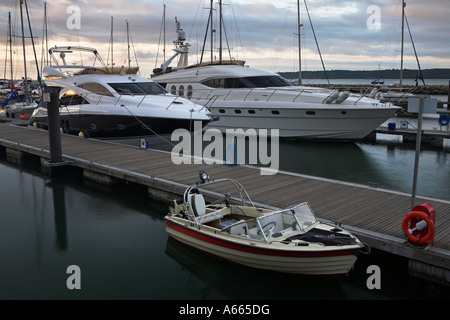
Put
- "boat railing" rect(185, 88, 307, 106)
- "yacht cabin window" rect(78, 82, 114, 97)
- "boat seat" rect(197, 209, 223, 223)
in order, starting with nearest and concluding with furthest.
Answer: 1. "boat seat" rect(197, 209, 223, 223)
2. "yacht cabin window" rect(78, 82, 114, 97)
3. "boat railing" rect(185, 88, 307, 106)

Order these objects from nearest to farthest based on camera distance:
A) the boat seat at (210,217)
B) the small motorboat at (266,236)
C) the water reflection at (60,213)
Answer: the small motorboat at (266,236) → the boat seat at (210,217) → the water reflection at (60,213)

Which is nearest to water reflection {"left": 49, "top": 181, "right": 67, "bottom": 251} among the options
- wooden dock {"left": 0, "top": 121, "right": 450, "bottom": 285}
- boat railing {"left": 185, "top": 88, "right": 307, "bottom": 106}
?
wooden dock {"left": 0, "top": 121, "right": 450, "bottom": 285}

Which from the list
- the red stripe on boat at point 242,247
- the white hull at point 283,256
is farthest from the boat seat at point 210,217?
the white hull at point 283,256

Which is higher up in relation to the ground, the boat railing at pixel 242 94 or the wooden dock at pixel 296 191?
the boat railing at pixel 242 94

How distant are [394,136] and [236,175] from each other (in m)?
15.9

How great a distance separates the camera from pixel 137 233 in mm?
8859

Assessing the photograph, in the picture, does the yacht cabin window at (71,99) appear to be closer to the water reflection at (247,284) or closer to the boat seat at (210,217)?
the boat seat at (210,217)

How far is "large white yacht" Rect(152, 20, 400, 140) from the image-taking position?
1869 centimetres

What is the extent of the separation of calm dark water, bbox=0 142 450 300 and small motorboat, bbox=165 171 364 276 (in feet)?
1.02

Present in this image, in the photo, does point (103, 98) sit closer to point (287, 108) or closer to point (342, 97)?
point (287, 108)

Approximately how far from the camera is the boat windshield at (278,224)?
6.82 m

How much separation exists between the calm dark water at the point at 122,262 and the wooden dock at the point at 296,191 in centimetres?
58

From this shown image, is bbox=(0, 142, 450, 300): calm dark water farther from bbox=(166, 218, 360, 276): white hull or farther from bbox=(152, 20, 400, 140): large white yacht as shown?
bbox=(152, 20, 400, 140): large white yacht
